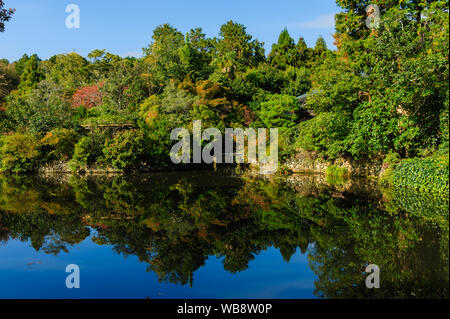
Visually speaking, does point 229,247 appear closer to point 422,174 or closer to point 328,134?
point 422,174

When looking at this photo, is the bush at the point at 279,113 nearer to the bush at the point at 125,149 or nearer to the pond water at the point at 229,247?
the bush at the point at 125,149

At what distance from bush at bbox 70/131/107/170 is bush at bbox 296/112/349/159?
11920 mm

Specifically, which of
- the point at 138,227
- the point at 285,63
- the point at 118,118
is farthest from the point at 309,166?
the point at 285,63

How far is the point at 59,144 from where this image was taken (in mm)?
21172

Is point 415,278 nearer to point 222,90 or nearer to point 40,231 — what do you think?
point 40,231

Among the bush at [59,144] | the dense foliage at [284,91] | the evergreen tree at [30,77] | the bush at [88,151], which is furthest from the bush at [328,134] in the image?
the evergreen tree at [30,77]

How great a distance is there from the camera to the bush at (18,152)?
20656mm

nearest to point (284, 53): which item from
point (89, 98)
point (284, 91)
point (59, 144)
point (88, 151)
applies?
point (284, 91)

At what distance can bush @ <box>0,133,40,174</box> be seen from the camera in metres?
20.7

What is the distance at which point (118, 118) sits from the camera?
837 inches

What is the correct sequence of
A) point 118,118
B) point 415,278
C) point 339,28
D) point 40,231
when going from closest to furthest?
1. point 415,278
2. point 40,231
3. point 339,28
4. point 118,118

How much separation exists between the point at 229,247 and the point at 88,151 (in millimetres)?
17133
